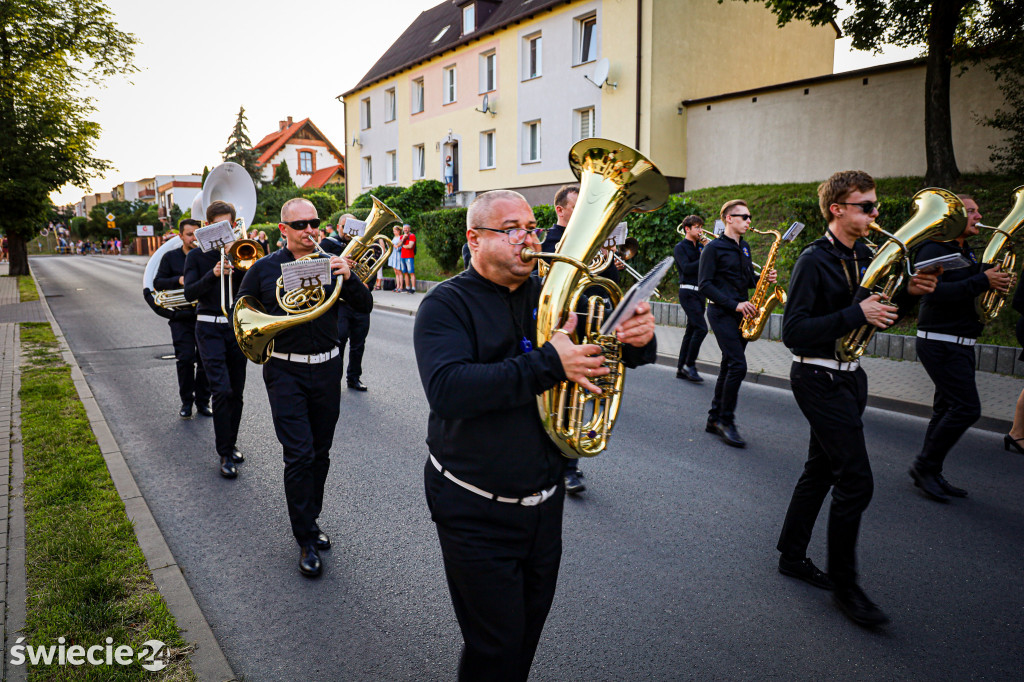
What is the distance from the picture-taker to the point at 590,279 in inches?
86.5

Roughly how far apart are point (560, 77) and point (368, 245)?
72.9 ft

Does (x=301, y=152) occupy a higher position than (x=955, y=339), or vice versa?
(x=301, y=152)

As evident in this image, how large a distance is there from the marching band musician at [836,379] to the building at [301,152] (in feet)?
210

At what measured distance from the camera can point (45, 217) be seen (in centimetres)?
2766

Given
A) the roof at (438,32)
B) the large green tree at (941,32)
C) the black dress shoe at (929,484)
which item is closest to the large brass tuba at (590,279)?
the black dress shoe at (929,484)

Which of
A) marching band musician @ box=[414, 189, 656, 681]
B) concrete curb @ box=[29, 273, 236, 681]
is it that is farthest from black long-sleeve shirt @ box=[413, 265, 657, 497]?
concrete curb @ box=[29, 273, 236, 681]

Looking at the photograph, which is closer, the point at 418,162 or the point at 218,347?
the point at 218,347

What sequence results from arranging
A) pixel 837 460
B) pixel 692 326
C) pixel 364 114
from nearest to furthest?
pixel 837 460
pixel 692 326
pixel 364 114

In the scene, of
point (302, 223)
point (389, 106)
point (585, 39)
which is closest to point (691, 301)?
point (302, 223)

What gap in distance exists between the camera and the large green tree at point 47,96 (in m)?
19.4

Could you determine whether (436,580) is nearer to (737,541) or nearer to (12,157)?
(737,541)

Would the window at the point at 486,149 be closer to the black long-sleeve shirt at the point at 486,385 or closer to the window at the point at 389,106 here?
the window at the point at 389,106

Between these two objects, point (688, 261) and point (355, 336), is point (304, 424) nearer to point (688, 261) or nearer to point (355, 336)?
point (355, 336)

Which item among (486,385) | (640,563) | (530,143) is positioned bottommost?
(640,563)
